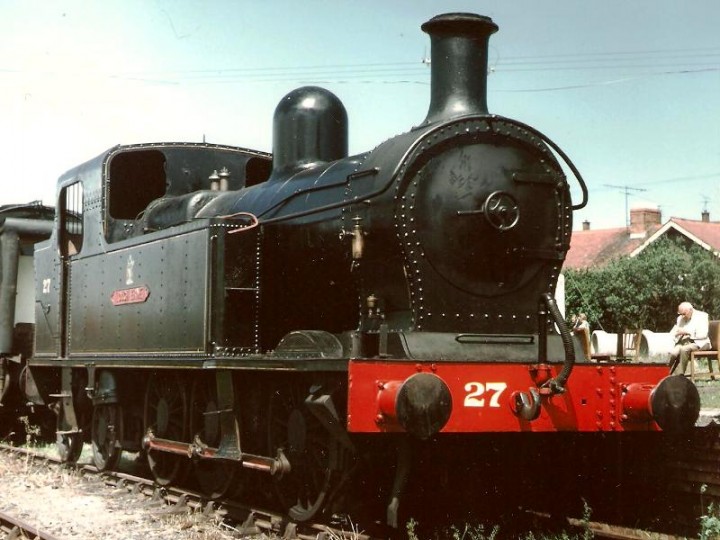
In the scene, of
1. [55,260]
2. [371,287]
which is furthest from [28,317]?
[371,287]

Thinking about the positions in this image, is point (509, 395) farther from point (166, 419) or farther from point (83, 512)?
point (83, 512)

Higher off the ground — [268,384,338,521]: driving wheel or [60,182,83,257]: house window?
[60,182,83,257]: house window

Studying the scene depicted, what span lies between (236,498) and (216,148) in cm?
340

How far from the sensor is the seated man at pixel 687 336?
1248 centimetres

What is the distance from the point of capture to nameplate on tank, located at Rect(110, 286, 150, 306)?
26.8ft

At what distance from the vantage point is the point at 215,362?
6.81 meters

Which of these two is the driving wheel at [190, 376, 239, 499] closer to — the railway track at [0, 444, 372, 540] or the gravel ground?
the railway track at [0, 444, 372, 540]

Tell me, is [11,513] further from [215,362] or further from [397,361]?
[397,361]

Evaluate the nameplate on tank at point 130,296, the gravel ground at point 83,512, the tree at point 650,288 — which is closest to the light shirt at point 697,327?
the nameplate on tank at point 130,296

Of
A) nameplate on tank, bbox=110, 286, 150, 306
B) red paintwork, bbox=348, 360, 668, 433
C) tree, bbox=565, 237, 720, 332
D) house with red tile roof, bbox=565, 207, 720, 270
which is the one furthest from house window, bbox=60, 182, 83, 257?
house with red tile roof, bbox=565, 207, 720, 270

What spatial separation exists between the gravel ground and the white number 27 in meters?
1.86

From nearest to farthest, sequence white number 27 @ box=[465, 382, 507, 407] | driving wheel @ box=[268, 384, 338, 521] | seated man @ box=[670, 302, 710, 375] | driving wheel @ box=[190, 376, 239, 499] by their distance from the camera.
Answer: white number 27 @ box=[465, 382, 507, 407]
driving wheel @ box=[268, 384, 338, 521]
driving wheel @ box=[190, 376, 239, 499]
seated man @ box=[670, 302, 710, 375]

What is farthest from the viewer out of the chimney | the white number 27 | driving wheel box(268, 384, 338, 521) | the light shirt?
the light shirt

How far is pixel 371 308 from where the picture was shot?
6.18 meters
